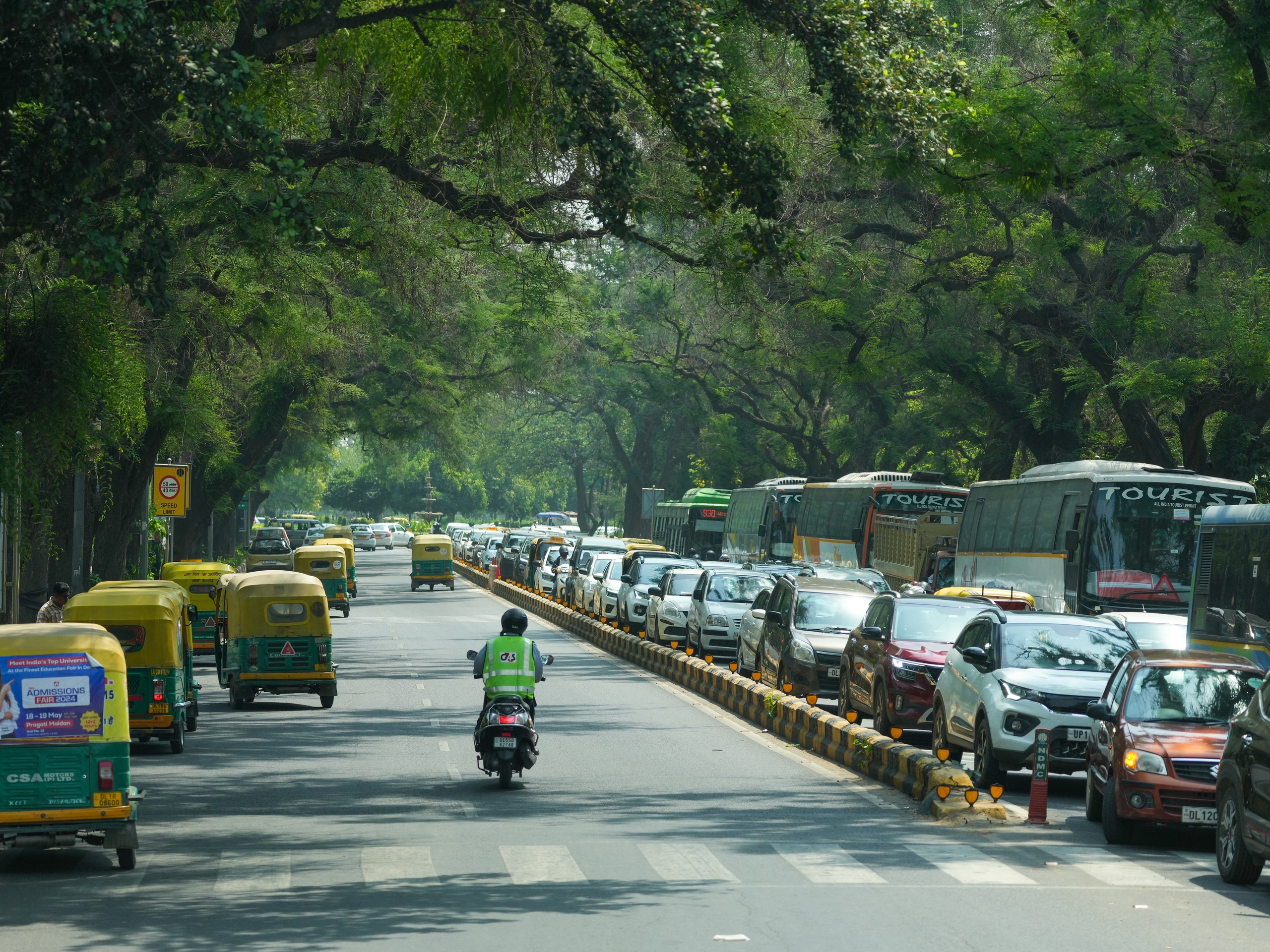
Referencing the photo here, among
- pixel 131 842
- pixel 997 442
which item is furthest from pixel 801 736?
pixel 997 442

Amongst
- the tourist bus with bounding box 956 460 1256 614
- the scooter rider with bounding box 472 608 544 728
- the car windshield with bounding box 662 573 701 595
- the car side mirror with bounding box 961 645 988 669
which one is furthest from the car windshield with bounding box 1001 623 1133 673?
the car windshield with bounding box 662 573 701 595

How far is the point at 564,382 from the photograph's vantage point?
57.2 m

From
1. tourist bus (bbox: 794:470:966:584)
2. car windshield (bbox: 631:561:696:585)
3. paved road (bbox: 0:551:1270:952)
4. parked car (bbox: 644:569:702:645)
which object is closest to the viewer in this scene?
paved road (bbox: 0:551:1270:952)

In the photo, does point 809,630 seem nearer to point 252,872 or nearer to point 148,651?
point 148,651

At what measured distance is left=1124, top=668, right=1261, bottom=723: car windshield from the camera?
42.9 feet

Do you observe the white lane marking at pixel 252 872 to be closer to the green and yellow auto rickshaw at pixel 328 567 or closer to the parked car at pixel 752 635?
the parked car at pixel 752 635

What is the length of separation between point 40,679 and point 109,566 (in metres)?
21.8

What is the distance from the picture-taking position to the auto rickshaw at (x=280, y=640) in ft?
75.6

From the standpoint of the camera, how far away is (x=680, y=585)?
32.9 metres

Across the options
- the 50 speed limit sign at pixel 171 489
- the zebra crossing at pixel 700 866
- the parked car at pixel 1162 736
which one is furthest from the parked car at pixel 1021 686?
the 50 speed limit sign at pixel 171 489

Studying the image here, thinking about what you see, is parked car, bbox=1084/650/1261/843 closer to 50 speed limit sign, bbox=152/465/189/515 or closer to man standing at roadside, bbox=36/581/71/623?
man standing at roadside, bbox=36/581/71/623

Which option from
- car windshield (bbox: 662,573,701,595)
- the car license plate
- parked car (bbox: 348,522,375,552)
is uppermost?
car windshield (bbox: 662,573,701,595)

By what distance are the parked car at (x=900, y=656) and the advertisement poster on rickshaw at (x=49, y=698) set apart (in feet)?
31.2

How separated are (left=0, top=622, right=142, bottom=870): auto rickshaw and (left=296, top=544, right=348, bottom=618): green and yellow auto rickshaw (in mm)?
33376
